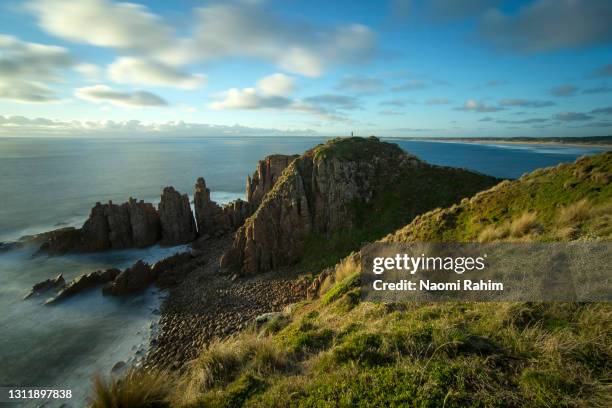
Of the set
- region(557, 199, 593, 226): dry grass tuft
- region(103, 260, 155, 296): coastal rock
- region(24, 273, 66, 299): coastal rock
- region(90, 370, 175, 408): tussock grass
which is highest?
region(557, 199, 593, 226): dry grass tuft

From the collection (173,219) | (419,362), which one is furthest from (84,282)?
(419,362)

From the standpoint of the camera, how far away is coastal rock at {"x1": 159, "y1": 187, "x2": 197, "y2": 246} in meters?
45.4

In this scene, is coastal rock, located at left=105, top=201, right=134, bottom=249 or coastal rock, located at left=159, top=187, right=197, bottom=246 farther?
coastal rock, located at left=159, top=187, right=197, bottom=246

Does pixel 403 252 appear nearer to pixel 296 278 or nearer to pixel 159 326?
pixel 296 278

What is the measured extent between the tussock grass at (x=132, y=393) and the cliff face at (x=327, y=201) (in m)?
25.0

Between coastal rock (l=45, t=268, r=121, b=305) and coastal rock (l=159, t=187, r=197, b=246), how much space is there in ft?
39.7

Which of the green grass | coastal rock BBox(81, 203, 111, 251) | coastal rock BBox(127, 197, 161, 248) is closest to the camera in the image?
the green grass

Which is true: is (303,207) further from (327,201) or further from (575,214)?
(575,214)

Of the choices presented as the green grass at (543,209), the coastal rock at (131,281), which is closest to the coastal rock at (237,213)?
the coastal rock at (131,281)

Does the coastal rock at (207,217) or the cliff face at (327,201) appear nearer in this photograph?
the cliff face at (327,201)

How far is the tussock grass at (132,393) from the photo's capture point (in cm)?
518

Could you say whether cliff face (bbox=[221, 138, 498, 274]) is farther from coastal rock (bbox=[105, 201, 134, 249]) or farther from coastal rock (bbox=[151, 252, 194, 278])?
coastal rock (bbox=[105, 201, 134, 249])

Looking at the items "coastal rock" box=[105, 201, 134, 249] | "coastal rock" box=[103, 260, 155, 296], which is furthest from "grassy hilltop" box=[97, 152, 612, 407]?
"coastal rock" box=[105, 201, 134, 249]

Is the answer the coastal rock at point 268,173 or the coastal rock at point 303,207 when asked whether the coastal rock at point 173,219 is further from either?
the coastal rock at point 303,207
